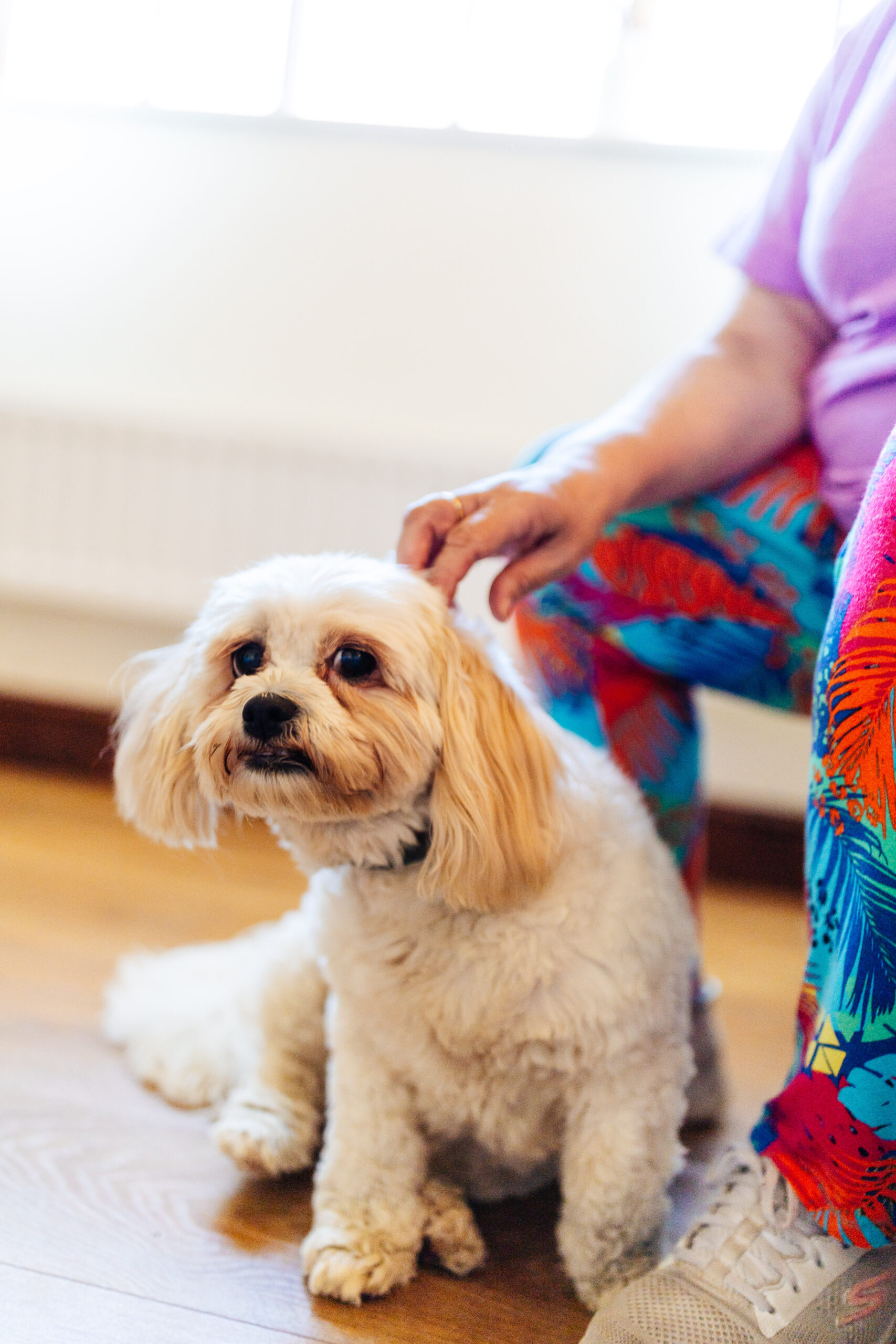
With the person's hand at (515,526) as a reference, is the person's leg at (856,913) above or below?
below

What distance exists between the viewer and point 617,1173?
31.4 inches

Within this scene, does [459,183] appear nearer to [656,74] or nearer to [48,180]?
[656,74]

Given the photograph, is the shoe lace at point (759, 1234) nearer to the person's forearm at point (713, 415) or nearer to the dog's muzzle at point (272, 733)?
the dog's muzzle at point (272, 733)

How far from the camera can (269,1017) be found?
40.3 inches

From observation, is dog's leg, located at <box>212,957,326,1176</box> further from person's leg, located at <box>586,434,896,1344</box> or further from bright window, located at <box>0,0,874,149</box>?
bright window, located at <box>0,0,874,149</box>

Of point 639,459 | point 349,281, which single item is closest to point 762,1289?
point 639,459

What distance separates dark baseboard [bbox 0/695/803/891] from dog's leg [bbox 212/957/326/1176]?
35.1 inches

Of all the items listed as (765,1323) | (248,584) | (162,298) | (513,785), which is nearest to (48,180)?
(162,298)

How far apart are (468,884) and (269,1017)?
1.13ft

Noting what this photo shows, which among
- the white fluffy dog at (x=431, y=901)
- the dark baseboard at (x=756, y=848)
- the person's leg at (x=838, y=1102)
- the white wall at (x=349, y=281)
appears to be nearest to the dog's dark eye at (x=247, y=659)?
the white fluffy dog at (x=431, y=901)

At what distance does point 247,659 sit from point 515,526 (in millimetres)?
223

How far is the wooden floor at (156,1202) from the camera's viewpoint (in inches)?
31.0

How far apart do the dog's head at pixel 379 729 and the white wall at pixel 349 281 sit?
97 centimetres

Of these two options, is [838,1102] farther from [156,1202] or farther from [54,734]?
[54,734]
